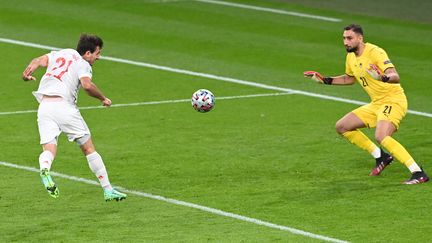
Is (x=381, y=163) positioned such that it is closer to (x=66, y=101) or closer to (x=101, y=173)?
(x=101, y=173)

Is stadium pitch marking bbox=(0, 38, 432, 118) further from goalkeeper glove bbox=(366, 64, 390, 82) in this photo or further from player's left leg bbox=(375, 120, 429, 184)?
goalkeeper glove bbox=(366, 64, 390, 82)

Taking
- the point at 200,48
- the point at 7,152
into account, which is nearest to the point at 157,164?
the point at 7,152

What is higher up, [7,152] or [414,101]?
[414,101]

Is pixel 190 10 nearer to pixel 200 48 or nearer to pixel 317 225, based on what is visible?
pixel 200 48

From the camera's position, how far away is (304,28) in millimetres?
28984

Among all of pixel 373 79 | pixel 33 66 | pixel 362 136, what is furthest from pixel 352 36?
pixel 33 66

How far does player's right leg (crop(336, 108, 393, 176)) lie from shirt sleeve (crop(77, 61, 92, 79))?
3995 millimetres

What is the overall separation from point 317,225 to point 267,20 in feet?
50.5

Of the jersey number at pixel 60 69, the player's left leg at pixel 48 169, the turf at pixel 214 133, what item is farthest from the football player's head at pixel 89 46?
the turf at pixel 214 133

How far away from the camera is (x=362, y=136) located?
17.8 metres

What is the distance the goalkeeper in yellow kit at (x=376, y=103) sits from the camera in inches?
665

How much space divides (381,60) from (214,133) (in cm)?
390


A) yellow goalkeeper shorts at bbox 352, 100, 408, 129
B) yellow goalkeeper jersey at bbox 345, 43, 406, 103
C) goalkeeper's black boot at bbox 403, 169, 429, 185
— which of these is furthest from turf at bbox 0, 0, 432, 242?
yellow goalkeeper jersey at bbox 345, 43, 406, 103

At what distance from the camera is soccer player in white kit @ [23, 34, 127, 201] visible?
616 inches
